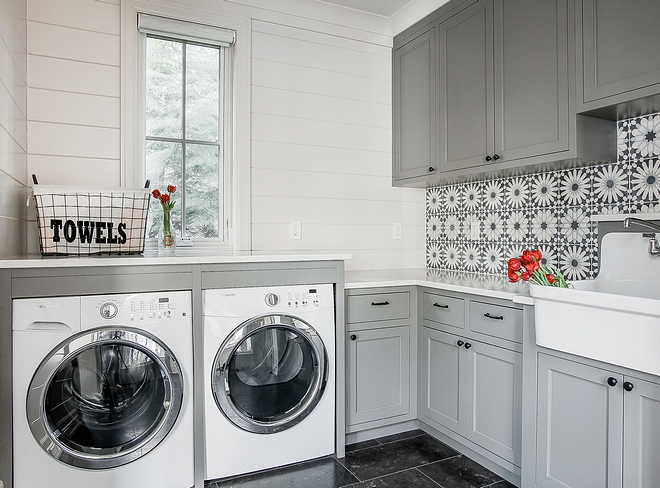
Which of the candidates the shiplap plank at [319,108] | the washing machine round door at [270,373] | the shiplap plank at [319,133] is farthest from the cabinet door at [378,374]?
the shiplap plank at [319,108]

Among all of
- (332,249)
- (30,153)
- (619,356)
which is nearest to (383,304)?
(332,249)

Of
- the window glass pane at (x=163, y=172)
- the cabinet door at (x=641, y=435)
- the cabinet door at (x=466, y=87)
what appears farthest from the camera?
the window glass pane at (x=163, y=172)

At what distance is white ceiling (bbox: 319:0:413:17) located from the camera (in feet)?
9.86

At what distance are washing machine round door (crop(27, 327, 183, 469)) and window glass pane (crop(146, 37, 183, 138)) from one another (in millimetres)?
1300

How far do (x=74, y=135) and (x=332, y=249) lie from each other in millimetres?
1622

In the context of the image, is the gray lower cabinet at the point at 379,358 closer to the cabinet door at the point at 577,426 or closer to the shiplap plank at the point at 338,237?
the shiplap plank at the point at 338,237

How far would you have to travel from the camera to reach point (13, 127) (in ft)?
6.61

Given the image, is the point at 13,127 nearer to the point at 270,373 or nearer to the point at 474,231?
the point at 270,373

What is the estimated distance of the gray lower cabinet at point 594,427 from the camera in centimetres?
152

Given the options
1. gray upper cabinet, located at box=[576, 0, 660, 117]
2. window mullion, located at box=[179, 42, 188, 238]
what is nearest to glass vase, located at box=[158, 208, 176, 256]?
window mullion, located at box=[179, 42, 188, 238]

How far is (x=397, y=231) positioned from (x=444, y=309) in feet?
3.02

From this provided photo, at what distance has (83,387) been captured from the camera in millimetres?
1868

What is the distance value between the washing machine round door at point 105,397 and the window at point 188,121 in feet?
2.89

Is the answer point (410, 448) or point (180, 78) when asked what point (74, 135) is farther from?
point (410, 448)
